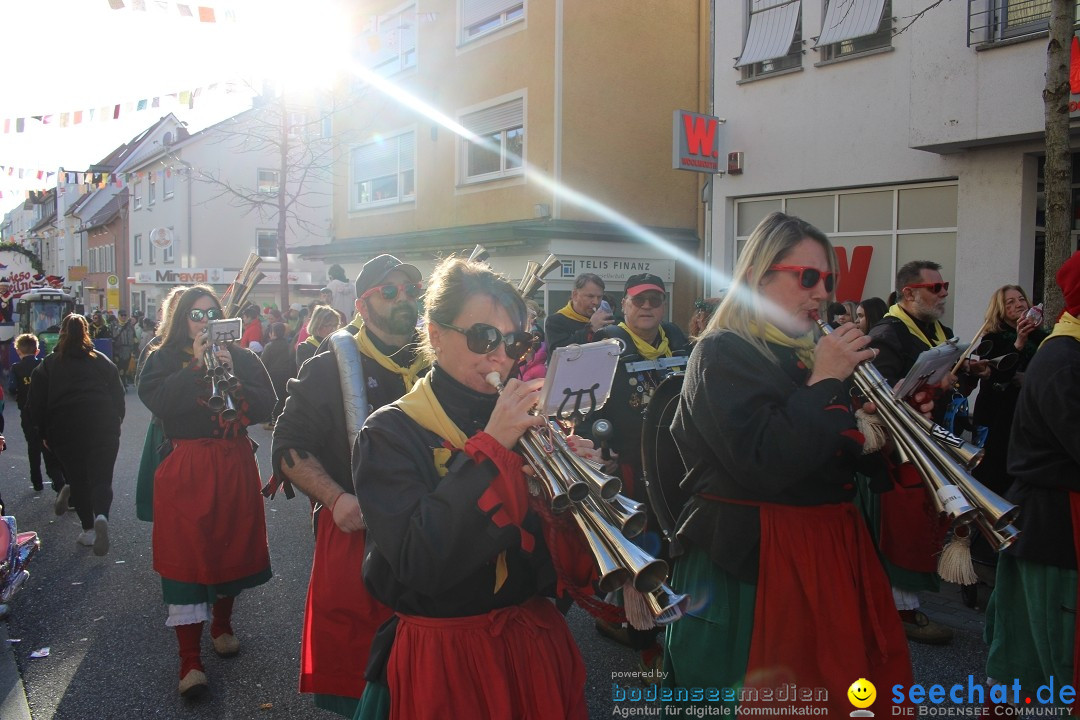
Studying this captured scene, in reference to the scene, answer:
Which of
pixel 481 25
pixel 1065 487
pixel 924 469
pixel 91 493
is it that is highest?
pixel 481 25

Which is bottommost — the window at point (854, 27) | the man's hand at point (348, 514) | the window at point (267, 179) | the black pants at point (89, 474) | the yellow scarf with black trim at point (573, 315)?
the black pants at point (89, 474)

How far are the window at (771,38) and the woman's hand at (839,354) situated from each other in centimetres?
1030

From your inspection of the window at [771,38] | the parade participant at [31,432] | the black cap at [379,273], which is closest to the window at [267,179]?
the parade participant at [31,432]

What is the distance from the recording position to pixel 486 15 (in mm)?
17016

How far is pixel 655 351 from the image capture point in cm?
515

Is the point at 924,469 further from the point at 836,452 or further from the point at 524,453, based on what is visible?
the point at 524,453

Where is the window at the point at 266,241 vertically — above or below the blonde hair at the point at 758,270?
above

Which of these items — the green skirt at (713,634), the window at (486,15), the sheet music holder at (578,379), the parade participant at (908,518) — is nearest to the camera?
the sheet music holder at (578,379)

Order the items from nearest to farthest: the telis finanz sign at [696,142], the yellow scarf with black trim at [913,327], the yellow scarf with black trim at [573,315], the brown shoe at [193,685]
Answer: the brown shoe at [193,685], the yellow scarf with black trim at [913,327], the yellow scarf with black trim at [573,315], the telis finanz sign at [696,142]

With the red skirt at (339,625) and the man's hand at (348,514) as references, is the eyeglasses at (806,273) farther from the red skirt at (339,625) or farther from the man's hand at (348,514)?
the red skirt at (339,625)

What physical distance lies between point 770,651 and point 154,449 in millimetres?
4234

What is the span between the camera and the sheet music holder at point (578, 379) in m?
1.92

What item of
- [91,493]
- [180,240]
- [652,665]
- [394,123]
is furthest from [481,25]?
[180,240]

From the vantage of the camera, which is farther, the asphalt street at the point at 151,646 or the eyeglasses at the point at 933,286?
the eyeglasses at the point at 933,286
